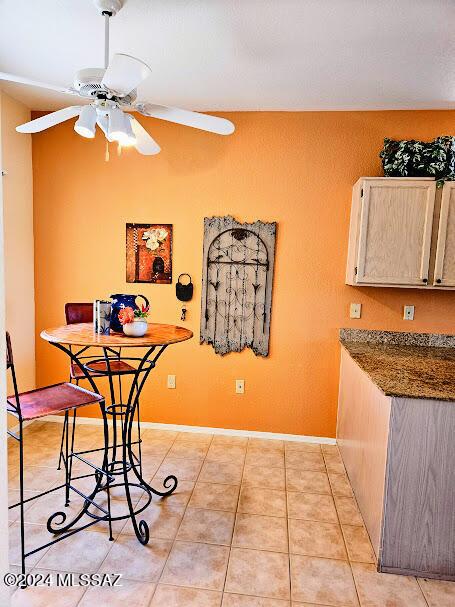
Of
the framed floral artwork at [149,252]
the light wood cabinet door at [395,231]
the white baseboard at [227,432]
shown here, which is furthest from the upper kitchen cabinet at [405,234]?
the framed floral artwork at [149,252]

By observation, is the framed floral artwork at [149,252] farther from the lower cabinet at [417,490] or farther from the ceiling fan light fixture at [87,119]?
the lower cabinet at [417,490]

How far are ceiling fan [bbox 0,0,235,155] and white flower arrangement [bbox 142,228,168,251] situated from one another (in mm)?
1232

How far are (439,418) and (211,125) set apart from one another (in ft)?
5.81

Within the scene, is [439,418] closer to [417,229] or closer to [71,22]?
[417,229]

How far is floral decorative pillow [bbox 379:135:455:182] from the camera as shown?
268 centimetres

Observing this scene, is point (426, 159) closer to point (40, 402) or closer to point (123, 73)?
point (123, 73)

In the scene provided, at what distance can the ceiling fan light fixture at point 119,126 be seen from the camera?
5.84 feet

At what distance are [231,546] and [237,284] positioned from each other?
189cm

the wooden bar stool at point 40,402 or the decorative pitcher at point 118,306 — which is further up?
the decorative pitcher at point 118,306

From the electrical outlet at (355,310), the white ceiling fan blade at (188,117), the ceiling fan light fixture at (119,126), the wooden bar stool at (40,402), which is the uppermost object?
the white ceiling fan blade at (188,117)

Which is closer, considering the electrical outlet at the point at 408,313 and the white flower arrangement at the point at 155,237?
the electrical outlet at the point at 408,313

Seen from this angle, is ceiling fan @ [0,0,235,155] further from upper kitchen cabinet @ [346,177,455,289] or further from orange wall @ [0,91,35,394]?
upper kitchen cabinet @ [346,177,455,289]

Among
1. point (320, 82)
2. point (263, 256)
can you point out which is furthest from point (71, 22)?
point (263, 256)

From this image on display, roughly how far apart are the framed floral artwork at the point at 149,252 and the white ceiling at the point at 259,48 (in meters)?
1.03
